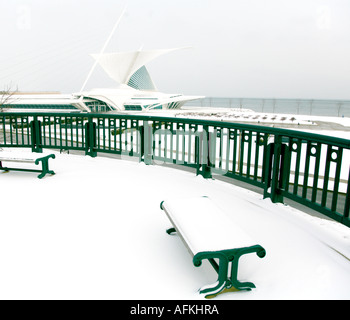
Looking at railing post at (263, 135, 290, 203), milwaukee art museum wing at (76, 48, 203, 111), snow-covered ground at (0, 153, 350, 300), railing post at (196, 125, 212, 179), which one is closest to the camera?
snow-covered ground at (0, 153, 350, 300)

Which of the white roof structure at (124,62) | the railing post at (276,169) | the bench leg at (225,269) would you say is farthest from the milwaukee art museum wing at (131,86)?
the bench leg at (225,269)

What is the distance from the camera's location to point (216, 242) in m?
2.45

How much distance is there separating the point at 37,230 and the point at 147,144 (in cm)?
394

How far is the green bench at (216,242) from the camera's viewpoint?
2.36 meters

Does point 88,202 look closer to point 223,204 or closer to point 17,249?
point 17,249

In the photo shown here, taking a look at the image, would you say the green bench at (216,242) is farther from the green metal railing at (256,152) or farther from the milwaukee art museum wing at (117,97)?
the milwaukee art museum wing at (117,97)

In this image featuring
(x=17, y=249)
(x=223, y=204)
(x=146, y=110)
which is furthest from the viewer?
(x=146, y=110)

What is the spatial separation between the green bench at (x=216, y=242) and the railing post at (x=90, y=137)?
536 cm

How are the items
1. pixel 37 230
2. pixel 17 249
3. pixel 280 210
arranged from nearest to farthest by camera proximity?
pixel 17 249 → pixel 37 230 → pixel 280 210

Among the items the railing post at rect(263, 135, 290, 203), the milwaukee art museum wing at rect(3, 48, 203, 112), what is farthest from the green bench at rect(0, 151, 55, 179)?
the milwaukee art museum wing at rect(3, 48, 203, 112)

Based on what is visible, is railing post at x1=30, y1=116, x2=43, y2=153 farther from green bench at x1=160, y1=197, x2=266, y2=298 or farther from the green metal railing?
green bench at x1=160, y1=197, x2=266, y2=298

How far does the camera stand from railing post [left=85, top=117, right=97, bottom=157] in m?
7.81
